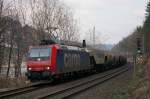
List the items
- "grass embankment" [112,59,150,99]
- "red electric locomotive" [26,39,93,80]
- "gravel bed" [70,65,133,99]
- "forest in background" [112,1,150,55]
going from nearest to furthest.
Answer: "grass embankment" [112,59,150,99] → "gravel bed" [70,65,133,99] → "red electric locomotive" [26,39,93,80] → "forest in background" [112,1,150,55]

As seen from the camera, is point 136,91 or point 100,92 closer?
point 136,91

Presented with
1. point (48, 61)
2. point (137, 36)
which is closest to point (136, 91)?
point (48, 61)

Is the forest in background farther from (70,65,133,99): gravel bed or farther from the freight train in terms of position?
(70,65,133,99): gravel bed

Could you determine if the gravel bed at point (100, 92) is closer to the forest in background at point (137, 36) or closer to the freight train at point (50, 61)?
the freight train at point (50, 61)

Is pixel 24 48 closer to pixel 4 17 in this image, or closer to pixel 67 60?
pixel 4 17

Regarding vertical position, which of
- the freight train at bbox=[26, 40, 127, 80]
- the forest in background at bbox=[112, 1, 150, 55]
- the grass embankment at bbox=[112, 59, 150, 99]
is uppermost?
the forest in background at bbox=[112, 1, 150, 55]

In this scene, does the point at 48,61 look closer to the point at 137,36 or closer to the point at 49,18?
the point at 49,18

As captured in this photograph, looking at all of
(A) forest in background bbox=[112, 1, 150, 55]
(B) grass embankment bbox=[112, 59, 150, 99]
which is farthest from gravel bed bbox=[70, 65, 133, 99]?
(A) forest in background bbox=[112, 1, 150, 55]

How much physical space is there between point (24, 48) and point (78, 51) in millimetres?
17930

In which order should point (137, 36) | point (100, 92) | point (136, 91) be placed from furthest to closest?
point (137, 36) < point (100, 92) < point (136, 91)

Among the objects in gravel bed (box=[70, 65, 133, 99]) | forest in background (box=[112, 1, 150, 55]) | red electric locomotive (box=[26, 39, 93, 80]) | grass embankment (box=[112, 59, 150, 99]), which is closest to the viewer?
grass embankment (box=[112, 59, 150, 99])

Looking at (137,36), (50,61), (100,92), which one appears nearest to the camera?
(100,92)

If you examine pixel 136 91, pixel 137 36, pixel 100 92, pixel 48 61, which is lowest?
pixel 100 92

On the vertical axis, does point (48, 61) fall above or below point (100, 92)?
above
